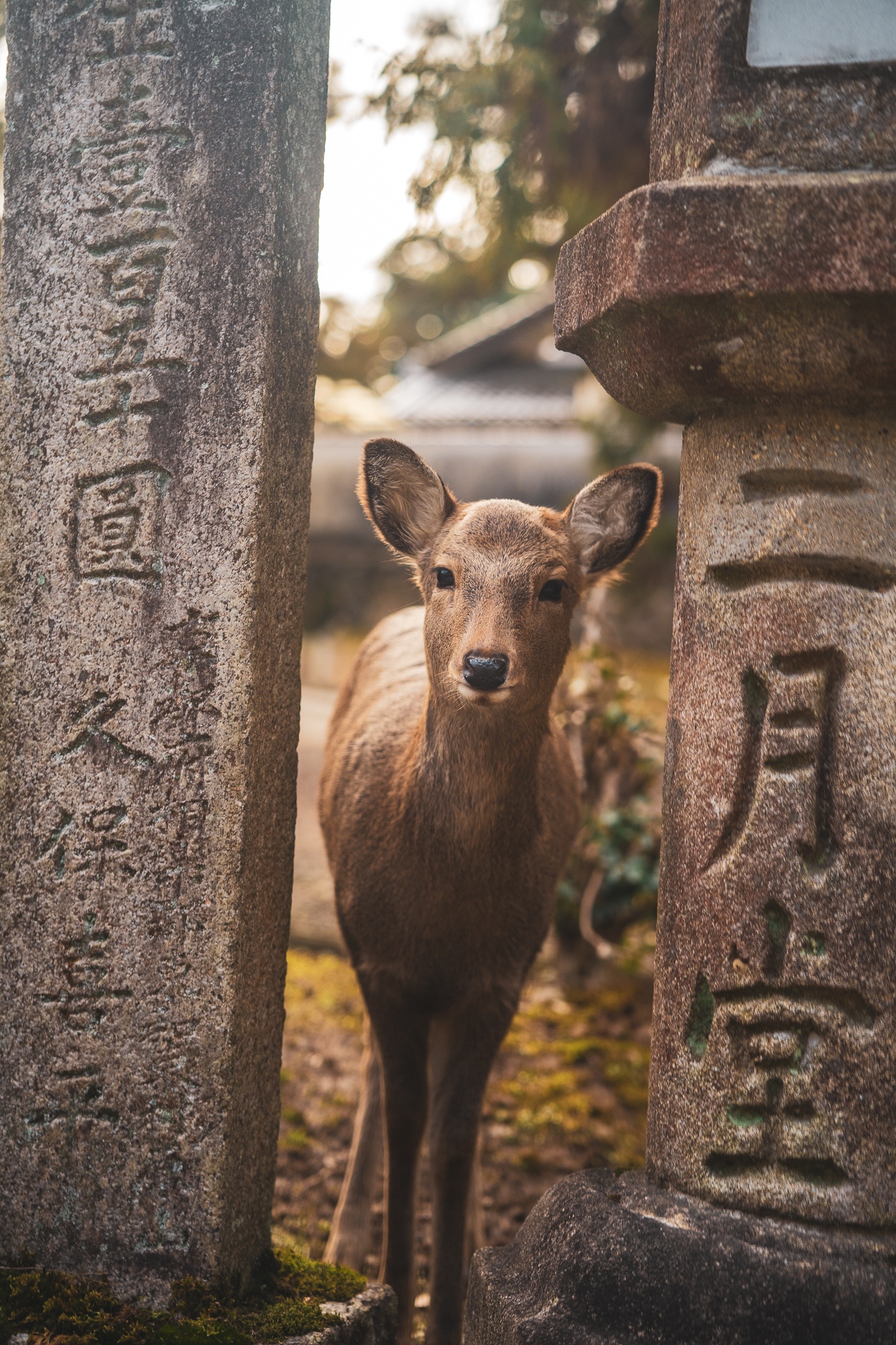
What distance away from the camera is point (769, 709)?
2307mm

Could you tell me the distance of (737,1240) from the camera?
2154mm

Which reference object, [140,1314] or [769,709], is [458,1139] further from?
[769,709]

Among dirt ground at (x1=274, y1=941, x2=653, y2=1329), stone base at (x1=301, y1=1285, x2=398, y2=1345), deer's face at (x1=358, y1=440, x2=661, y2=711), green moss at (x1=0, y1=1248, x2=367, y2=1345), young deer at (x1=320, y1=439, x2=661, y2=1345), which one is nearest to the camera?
green moss at (x1=0, y1=1248, x2=367, y2=1345)

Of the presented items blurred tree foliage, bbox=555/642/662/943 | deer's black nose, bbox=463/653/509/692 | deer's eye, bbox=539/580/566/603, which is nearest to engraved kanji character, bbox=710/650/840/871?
deer's black nose, bbox=463/653/509/692

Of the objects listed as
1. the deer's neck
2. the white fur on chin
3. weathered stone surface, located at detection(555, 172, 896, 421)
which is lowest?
the deer's neck

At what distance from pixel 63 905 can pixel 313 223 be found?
1860mm

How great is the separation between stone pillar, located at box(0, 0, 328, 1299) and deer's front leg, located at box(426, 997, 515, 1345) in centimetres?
68

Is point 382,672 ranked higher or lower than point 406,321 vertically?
lower

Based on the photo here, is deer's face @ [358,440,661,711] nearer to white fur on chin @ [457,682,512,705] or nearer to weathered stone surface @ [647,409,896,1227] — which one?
white fur on chin @ [457,682,512,705]

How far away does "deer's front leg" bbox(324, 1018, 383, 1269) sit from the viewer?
3.81m

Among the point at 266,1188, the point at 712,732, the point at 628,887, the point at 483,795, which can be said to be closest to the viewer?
the point at 712,732

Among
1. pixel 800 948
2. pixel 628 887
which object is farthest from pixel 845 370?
pixel 628 887

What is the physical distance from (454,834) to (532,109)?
365cm

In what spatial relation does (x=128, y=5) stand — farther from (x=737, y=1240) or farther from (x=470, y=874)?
(x=737, y=1240)
